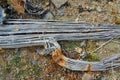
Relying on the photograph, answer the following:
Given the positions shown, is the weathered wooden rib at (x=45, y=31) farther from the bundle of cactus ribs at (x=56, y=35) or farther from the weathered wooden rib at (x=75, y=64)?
the weathered wooden rib at (x=75, y=64)

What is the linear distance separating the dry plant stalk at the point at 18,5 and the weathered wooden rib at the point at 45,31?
0.34 feet

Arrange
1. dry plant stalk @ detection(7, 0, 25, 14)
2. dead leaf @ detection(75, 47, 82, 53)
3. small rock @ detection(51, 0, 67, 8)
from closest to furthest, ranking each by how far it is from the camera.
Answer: dead leaf @ detection(75, 47, 82, 53) → dry plant stalk @ detection(7, 0, 25, 14) → small rock @ detection(51, 0, 67, 8)

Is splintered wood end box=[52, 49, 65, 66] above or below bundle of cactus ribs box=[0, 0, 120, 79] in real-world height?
below

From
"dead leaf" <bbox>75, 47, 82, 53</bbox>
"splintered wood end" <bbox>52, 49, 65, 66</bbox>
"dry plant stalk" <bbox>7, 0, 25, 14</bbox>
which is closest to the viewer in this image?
"splintered wood end" <bbox>52, 49, 65, 66</bbox>

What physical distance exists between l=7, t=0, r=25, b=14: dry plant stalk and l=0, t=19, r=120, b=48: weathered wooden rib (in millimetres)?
104

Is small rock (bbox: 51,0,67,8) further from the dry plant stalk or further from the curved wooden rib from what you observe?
the curved wooden rib

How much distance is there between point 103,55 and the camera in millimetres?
3268

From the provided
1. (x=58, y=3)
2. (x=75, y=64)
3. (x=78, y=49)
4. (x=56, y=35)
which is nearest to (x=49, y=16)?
(x=58, y=3)

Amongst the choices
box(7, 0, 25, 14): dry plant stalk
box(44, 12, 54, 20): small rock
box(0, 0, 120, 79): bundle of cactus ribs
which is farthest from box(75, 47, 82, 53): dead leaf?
box(7, 0, 25, 14): dry plant stalk

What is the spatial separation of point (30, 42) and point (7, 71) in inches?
13.6

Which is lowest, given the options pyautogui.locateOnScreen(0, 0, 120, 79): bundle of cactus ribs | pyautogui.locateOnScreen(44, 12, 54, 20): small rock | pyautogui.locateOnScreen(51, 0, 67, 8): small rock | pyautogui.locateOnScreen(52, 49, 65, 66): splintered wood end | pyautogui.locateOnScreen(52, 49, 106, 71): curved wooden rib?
pyautogui.locateOnScreen(52, 49, 106, 71): curved wooden rib

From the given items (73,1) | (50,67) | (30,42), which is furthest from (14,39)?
(73,1)

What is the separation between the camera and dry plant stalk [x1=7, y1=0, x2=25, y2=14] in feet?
11.0

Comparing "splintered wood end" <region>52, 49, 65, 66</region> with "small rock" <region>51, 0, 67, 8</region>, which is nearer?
"splintered wood end" <region>52, 49, 65, 66</region>
